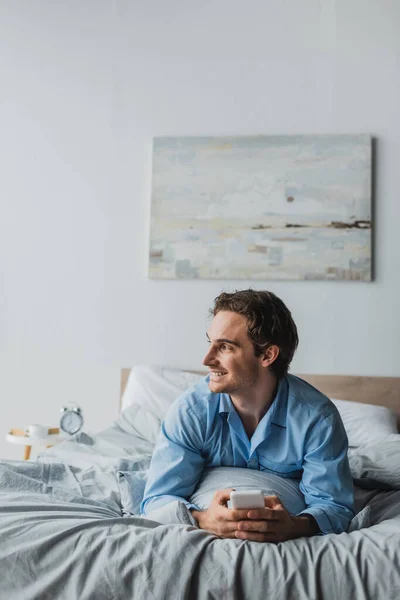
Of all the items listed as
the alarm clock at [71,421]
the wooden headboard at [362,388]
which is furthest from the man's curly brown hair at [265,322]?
the alarm clock at [71,421]

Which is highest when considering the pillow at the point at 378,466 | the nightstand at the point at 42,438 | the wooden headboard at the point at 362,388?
the wooden headboard at the point at 362,388

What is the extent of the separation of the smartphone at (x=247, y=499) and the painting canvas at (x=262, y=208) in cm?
200

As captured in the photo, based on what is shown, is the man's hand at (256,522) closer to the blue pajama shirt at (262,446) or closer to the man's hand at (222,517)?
the man's hand at (222,517)

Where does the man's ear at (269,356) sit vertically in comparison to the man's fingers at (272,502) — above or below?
above

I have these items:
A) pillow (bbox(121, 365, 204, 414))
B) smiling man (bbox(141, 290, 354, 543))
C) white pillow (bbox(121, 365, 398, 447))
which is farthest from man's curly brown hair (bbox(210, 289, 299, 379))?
pillow (bbox(121, 365, 204, 414))

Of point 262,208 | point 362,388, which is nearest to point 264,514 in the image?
point 362,388

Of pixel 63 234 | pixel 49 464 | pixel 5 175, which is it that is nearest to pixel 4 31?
pixel 5 175

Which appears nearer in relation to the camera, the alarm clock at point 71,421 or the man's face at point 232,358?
the man's face at point 232,358

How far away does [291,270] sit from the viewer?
3232 mm

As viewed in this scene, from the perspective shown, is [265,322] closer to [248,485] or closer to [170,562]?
[248,485]

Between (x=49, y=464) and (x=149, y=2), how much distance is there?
2551 millimetres

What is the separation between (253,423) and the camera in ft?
5.50

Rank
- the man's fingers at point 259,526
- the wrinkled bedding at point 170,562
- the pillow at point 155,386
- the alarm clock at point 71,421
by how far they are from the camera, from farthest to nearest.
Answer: the alarm clock at point 71,421 → the pillow at point 155,386 → the man's fingers at point 259,526 → the wrinkled bedding at point 170,562

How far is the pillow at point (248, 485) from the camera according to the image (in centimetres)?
151
